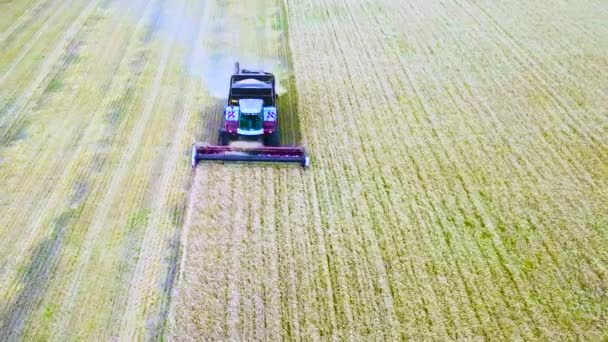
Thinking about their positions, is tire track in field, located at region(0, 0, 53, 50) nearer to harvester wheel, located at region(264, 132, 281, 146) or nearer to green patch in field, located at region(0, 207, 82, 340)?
green patch in field, located at region(0, 207, 82, 340)

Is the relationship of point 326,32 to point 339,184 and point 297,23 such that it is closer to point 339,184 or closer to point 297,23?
point 297,23

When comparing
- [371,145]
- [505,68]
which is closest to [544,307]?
[371,145]

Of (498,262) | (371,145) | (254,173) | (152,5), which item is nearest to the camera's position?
(498,262)

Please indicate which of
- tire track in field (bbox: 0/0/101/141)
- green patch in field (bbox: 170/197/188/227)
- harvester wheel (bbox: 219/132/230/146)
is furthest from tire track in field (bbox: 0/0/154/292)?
harvester wheel (bbox: 219/132/230/146)

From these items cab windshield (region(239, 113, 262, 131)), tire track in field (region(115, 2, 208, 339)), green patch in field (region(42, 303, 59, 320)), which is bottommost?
green patch in field (region(42, 303, 59, 320))

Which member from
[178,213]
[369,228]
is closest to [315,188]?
[369,228]
